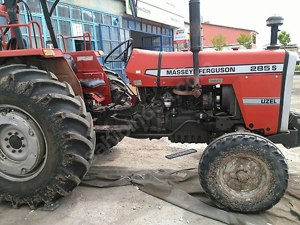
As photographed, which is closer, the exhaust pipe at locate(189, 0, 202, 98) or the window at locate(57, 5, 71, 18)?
the exhaust pipe at locate(189, 0, 202, 98)

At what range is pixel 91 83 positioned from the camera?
3.98m

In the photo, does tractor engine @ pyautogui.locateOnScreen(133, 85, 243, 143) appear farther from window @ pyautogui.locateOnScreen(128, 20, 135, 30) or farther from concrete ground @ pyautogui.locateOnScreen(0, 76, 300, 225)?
window @ pyautogui.locateOnScreen(128, 20, 135, 30)

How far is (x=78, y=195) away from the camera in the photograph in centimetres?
325

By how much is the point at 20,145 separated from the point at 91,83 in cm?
129

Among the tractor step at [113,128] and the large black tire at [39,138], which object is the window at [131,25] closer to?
the tractor step at [113,128]

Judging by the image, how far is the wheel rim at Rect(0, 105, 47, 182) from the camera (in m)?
2.92

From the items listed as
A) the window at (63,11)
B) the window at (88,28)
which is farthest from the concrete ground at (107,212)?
the window at (88,28)

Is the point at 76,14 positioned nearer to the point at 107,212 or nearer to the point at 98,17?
the point at 98,17

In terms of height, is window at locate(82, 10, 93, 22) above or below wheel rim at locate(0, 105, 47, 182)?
above

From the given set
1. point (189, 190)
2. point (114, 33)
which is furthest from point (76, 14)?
point (189, 190)

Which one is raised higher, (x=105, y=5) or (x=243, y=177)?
(x=105, y=5)

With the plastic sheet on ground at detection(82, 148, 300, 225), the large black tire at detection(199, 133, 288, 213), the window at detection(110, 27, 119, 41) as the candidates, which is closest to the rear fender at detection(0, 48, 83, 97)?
the plastic sheet on ground at detection(82, 148, 300, 225)

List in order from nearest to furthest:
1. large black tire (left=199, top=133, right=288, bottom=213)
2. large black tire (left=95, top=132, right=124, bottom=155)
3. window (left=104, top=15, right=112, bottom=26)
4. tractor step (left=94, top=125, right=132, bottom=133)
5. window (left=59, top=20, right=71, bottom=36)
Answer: large black tire (left=199, top=133, right=288, bottom=213) → tractor step (left=94, top=125, right=132, bottom=133) → large black tire (left=95, top=132, right=124, bottom=155) → window (left=59, top=20, right=71, bottom=36) → window (left=104, top=15, right=112, bottom=26)

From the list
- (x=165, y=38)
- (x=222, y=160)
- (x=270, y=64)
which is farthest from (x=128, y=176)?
(x=165, y=38)
